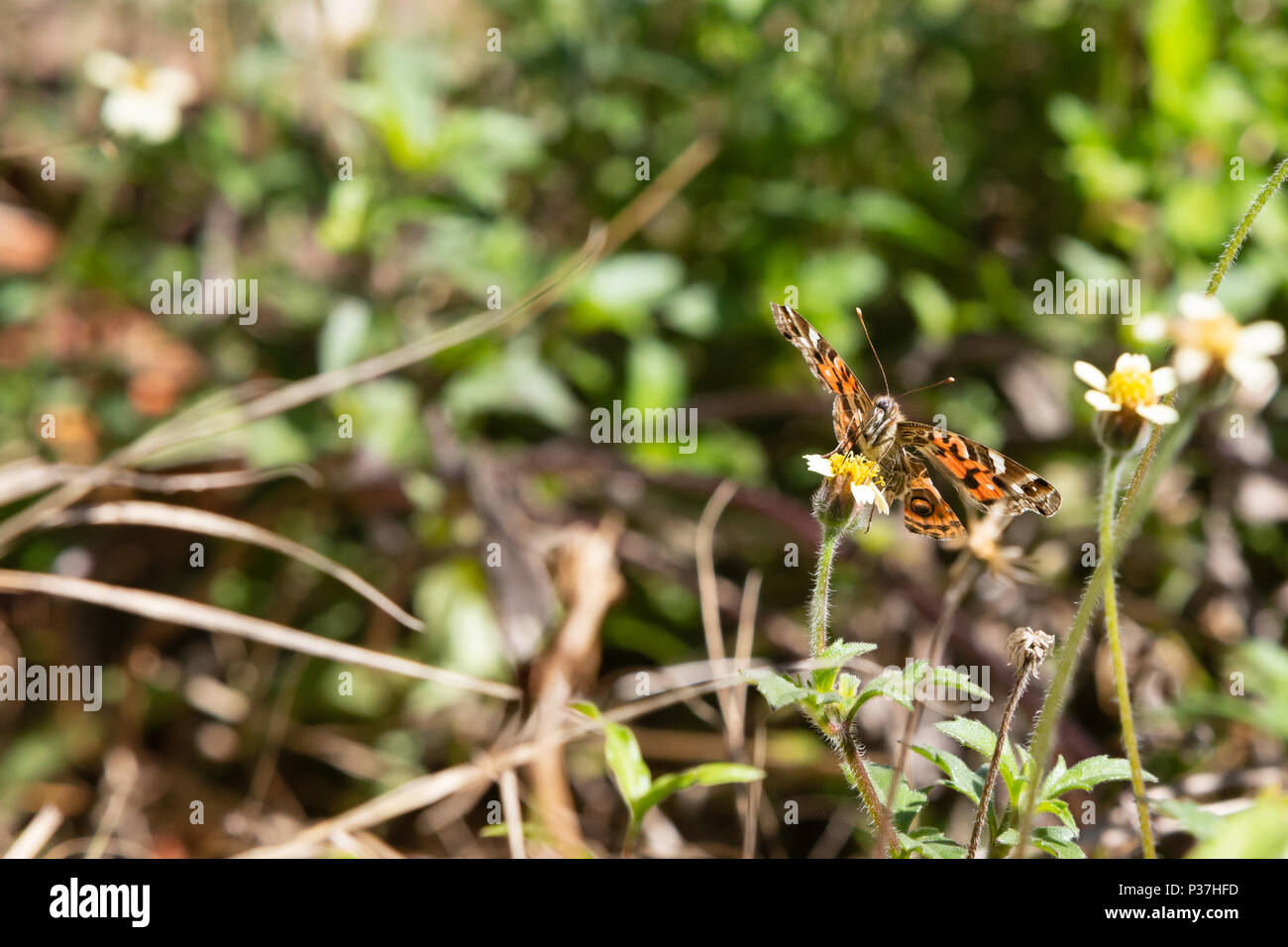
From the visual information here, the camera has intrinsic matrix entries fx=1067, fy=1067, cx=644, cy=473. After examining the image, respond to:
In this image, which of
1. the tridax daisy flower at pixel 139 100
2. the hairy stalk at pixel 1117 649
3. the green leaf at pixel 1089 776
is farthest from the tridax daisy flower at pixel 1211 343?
the tridax daisy flower at pixel 139 100

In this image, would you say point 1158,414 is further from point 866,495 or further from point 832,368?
point 832,368

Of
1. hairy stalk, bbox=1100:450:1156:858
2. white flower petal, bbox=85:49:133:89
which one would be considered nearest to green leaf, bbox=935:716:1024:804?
hairy stalk, bbox=1100:450:1156:858

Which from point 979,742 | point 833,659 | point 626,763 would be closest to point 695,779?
point 626,763

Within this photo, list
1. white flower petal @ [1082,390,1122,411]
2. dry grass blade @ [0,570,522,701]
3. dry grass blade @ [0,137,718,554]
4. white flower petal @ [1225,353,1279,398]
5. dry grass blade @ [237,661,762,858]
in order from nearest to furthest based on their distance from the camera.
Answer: white flower petal @ [1225,353,1279,398]
white flower petal @ [1082,390,1122,411]
dry grass blade @ [237,661,762,858]
dry grass blade @ [0,570,522,701]
dry grass blade @ [0,137,718,554]

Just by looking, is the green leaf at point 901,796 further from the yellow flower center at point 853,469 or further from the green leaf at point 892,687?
the yellow flower center at point 853,469

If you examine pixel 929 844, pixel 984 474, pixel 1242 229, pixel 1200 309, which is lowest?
pixel 929 844

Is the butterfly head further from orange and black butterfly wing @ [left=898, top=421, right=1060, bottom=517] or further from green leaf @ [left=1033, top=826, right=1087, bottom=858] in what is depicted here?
green leaf @ [left=1033, top=826, right=1087, bottom=858]
